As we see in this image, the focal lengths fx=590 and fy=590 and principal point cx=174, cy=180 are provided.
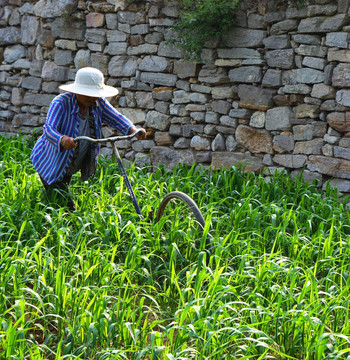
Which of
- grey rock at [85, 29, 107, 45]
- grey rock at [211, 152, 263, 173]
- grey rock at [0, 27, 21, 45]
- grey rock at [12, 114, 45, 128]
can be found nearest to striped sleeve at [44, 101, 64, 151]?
grey rock at [211, 152, 263, 173]

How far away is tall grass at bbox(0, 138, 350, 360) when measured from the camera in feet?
9.39

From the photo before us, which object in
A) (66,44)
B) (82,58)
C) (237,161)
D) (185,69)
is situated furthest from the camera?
(66,44)

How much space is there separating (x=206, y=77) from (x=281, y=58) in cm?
91

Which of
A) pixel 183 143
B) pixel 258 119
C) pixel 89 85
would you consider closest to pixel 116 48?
pixel 183 143

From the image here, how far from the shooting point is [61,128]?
14.5 feet

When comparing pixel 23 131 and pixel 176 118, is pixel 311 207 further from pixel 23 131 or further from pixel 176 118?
pixel 23 131

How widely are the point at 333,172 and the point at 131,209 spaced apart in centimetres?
→ 213

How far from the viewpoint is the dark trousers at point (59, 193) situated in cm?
471

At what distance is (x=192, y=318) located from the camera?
9.91 ft

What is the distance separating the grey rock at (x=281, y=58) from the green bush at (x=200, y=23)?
547 mm

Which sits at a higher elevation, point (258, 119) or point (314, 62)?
point (314, 62)

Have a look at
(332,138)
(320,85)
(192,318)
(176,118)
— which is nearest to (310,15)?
(320,85)

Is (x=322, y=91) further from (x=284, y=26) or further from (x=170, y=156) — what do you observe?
(x=170, y=156)

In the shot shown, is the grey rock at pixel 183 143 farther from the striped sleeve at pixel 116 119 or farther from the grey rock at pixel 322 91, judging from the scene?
the striped sleeve at pixel 116 119
